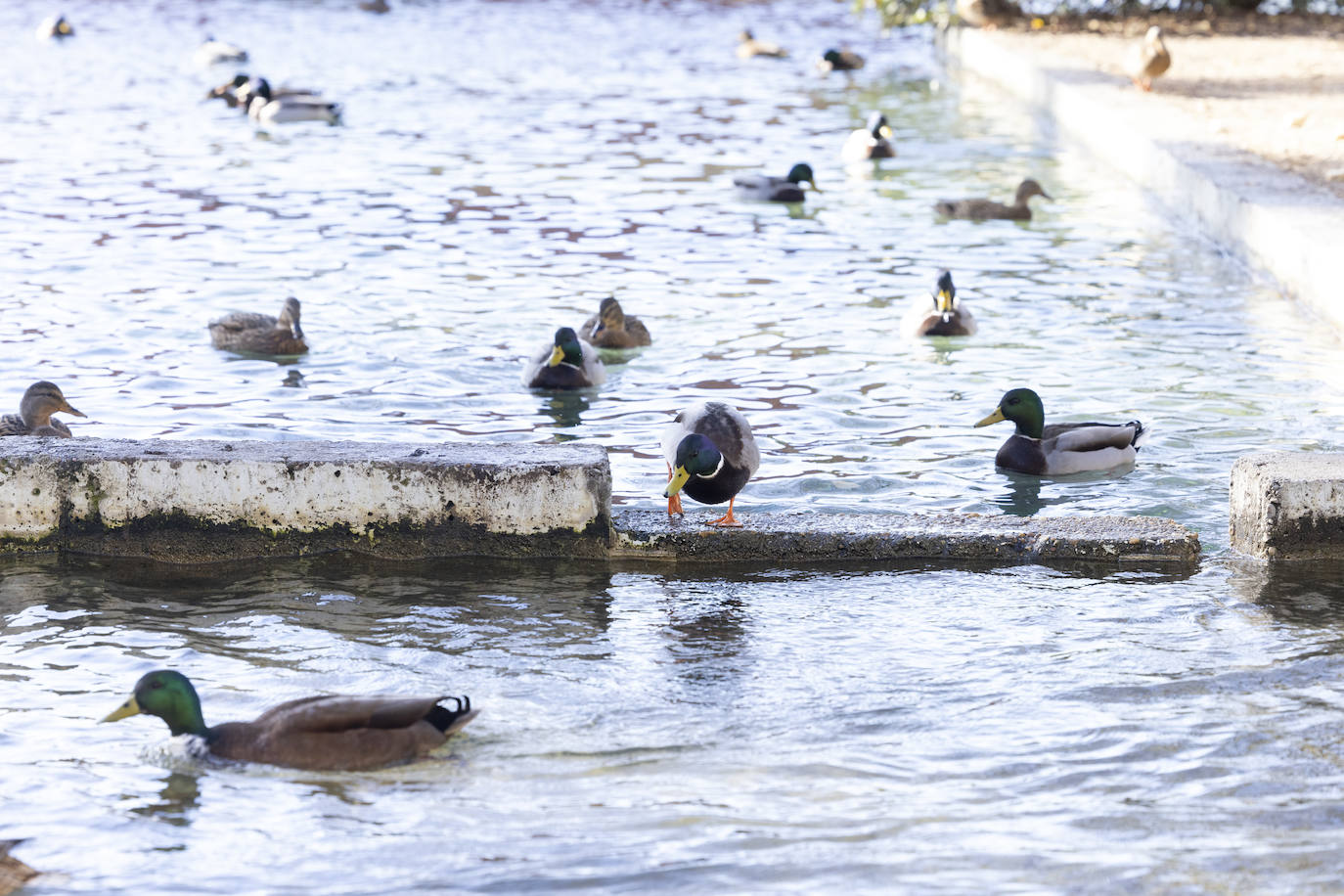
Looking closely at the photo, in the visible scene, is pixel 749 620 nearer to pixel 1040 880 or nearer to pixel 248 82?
pixel 1040 880

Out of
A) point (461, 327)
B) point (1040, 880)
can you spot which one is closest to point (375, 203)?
point (461, 327)

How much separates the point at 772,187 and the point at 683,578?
907 centimetres

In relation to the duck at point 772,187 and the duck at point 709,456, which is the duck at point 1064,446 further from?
the duck at point 772,187

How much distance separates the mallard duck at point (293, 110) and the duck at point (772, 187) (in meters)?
6.52

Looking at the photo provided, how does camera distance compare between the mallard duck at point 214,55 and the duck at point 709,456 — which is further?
the mallard duck at point 214,55

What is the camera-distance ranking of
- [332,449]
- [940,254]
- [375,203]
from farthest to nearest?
[375,203], [940,254], [332,449]

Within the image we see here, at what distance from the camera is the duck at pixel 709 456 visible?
6457 millimetres

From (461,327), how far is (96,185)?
6.46 meters

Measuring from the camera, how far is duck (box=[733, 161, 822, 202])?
14914 mm

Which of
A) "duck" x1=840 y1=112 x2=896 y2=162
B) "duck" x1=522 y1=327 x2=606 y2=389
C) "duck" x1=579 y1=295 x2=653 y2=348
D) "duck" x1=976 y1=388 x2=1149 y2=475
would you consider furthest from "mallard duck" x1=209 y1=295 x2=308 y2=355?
"duck" x1=840 y1=112 x2=896 y2=162

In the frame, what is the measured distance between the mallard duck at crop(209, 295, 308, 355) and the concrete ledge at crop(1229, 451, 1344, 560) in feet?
18.9

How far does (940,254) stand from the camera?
13016 millimetres

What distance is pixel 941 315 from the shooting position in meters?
10.1

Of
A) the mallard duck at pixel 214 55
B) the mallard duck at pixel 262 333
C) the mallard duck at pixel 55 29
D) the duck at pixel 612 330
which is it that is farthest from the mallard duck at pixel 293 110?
the mallard duck at pixel 55 29
